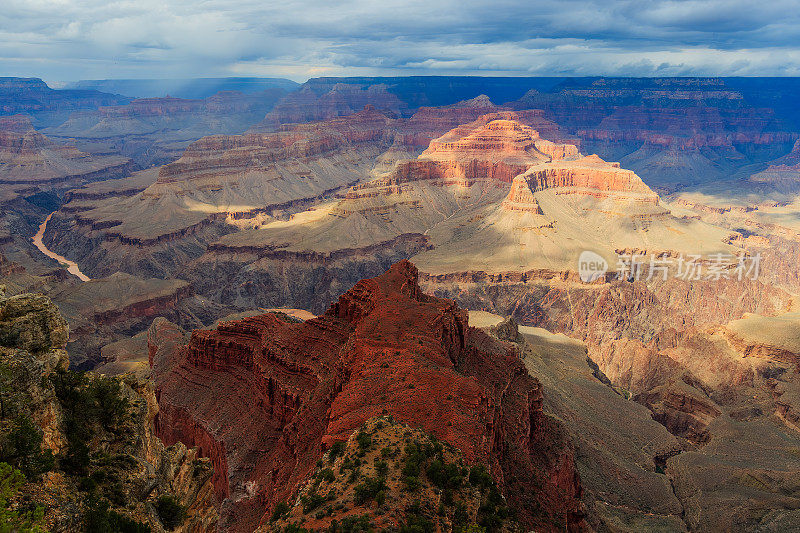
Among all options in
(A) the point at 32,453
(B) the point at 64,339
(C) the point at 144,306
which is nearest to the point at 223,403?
(B) the point at 64,339

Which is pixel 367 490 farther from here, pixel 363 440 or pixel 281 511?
pixel 281 511

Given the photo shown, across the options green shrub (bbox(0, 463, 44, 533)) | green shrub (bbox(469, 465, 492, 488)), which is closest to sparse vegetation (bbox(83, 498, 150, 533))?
green shrub (bbox(0, 463, 44, 533))

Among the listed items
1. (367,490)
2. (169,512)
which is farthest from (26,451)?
(367,490)

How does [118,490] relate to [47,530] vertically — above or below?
below

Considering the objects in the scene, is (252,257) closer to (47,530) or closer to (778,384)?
(778,384)

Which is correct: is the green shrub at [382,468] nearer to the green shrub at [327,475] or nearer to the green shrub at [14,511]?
the green shrub at [327,475]
